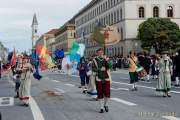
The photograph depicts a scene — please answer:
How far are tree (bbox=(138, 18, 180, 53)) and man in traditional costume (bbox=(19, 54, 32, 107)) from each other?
66012mm

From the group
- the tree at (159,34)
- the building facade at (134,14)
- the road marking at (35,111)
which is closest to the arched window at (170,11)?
the building facade at (134,14)

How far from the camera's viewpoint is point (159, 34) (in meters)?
82.6

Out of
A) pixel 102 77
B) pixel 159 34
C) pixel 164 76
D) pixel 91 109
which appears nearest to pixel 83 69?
pixel 164 76

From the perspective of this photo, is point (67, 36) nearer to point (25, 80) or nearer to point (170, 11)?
point (170, 11)

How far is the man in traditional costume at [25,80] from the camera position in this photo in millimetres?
16281

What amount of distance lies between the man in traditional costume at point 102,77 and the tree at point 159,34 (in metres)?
68.6

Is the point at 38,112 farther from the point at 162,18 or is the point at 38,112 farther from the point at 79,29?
the point at 79,29

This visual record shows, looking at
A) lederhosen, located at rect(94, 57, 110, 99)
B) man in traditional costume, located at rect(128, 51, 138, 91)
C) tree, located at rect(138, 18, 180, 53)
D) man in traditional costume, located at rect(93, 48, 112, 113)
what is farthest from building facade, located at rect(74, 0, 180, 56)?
lederhosen, located at rect(94, 57, 110, 99)

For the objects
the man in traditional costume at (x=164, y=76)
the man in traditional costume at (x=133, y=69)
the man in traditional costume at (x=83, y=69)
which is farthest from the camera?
the man in traditional costume at (x=133, y=69)

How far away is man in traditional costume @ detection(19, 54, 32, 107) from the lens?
16.3 meters

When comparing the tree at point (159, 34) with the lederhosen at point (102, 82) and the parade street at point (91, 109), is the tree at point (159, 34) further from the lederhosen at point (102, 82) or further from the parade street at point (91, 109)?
the lederhosen at point (102, 82)

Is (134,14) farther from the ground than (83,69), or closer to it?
farther from the ground

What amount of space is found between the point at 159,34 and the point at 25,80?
67564 millimetres

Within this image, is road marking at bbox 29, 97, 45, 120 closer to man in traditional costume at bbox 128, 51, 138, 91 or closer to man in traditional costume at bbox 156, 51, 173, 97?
man in traditional costume at bbox 156, 51, 173, 97
